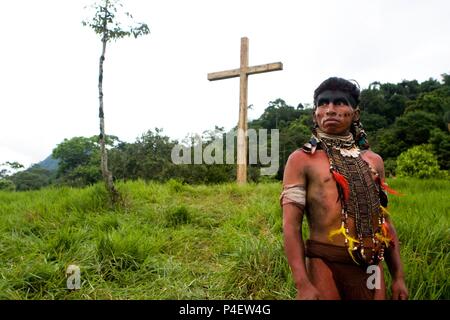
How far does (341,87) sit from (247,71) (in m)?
6.03

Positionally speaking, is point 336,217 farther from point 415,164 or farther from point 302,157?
point 415,164

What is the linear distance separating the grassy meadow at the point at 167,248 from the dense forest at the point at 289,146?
11.6 ft

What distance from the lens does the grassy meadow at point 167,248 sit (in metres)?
2.88

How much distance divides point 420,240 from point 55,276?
2.93 m

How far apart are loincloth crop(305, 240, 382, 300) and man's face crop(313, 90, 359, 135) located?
53cm

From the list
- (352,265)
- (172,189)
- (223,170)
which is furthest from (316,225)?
(223,170)

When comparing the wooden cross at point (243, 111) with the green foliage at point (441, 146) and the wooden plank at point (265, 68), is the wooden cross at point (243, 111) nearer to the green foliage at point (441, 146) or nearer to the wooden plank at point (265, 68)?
the wooden plank at point (265, 68)

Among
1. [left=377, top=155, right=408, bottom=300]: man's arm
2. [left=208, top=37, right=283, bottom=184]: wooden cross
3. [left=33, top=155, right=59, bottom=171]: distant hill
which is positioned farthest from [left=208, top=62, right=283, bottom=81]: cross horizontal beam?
[left=33, top=155, right=59, bottom=171]: distant hill

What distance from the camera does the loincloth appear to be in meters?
1.59

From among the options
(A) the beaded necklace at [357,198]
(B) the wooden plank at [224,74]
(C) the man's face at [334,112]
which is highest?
(B) the wooden plank at [224,74]

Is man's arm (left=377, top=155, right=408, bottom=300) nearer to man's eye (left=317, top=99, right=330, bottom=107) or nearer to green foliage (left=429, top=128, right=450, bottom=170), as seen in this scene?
man's eye (left=317, top=99, right=330, bottom=107)

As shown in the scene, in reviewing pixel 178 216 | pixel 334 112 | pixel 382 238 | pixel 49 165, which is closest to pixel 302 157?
pixel 334 112

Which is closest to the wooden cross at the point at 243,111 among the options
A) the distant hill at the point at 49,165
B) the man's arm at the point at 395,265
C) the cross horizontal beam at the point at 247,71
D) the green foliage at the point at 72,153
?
the cross horizontal beam at the point at 247,71

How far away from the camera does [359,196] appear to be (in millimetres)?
1654
